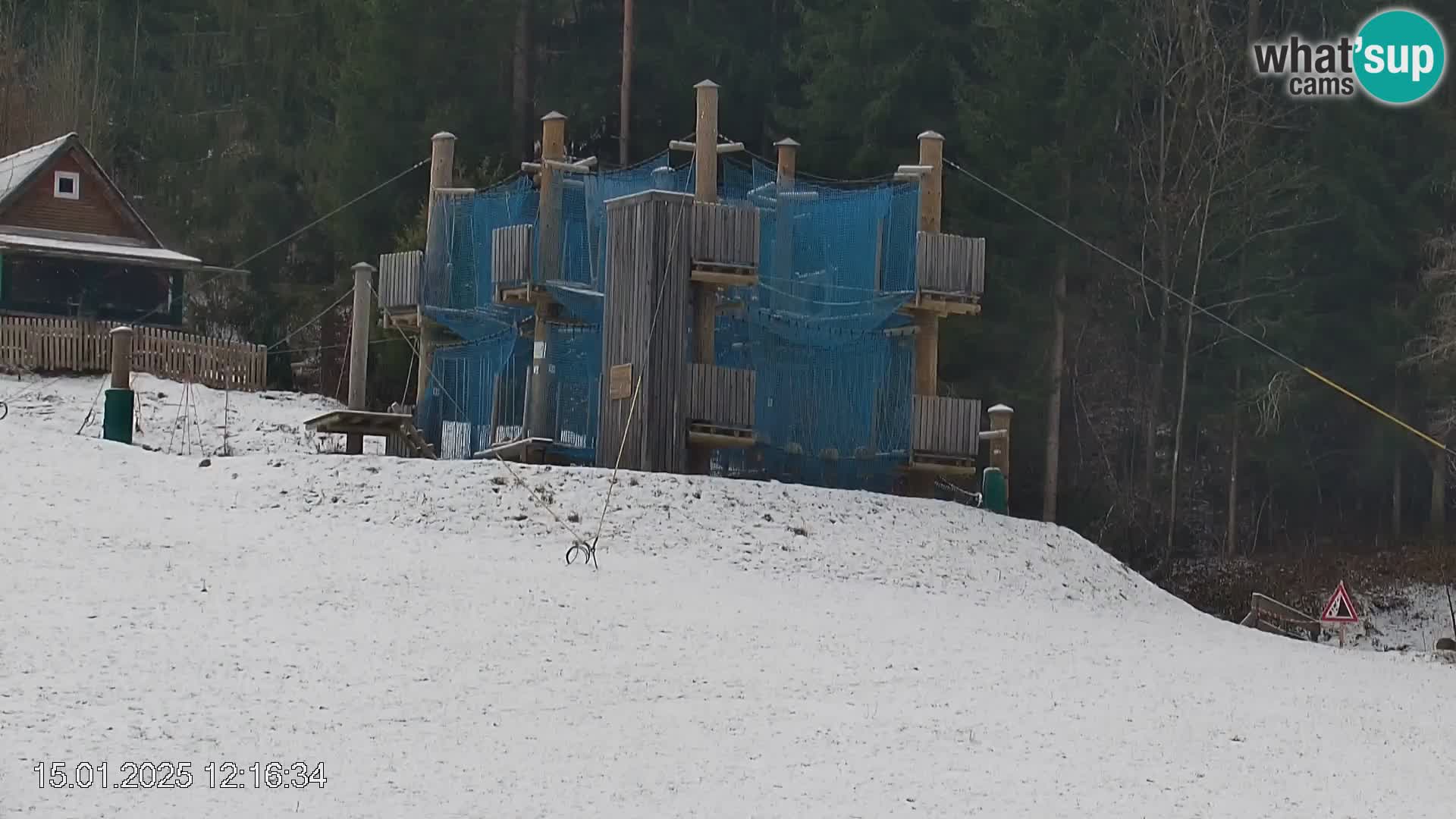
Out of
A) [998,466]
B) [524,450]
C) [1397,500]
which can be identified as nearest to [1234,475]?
[1397,500]

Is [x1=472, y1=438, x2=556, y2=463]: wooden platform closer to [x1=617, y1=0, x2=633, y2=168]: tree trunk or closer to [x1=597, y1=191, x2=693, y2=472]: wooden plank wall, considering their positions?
[x1=597, y1=191, x2=693, y2=472]: wooden plank wall

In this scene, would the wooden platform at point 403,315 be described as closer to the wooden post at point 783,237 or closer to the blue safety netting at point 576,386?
the blue safety netting at point 576,386

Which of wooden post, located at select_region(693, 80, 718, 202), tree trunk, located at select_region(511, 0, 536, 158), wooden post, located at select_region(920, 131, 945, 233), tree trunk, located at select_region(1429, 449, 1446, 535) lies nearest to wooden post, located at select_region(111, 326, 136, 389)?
wooden post, located at select_region(693, 80, 718, 202)

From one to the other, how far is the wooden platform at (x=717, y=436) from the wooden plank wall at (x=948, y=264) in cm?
394

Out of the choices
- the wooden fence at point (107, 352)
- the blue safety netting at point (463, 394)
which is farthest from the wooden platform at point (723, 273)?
the wooden fence at point (107, 352)

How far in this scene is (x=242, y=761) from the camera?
1633cm

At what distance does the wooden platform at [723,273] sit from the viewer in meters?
30.5

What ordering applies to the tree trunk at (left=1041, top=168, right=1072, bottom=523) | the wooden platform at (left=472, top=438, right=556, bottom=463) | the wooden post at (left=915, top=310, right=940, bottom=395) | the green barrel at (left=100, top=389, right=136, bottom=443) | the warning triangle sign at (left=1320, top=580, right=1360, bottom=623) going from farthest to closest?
1. the tree trunk at (left=1041, top=168, right=1072, bottom=523)
2. the wooden post at (left=915, top=310, right=940, bottom=395)
3. the wooden platform at (left=472, top=438, right=556, bottom=463)
4. the green barrel at (left=100, top=389, right=136, bottom=443)
5. the warning triangle sign at (left=1320, top=580, right=1360, bottom=623)

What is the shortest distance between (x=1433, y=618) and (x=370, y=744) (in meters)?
29.3

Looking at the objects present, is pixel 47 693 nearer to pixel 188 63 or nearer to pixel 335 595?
pixel 335 595

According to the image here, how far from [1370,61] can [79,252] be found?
30.3 m

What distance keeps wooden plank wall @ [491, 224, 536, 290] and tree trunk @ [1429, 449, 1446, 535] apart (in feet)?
74.5

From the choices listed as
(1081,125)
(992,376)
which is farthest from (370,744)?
(1081,125)

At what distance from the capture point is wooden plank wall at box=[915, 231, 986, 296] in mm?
32281
